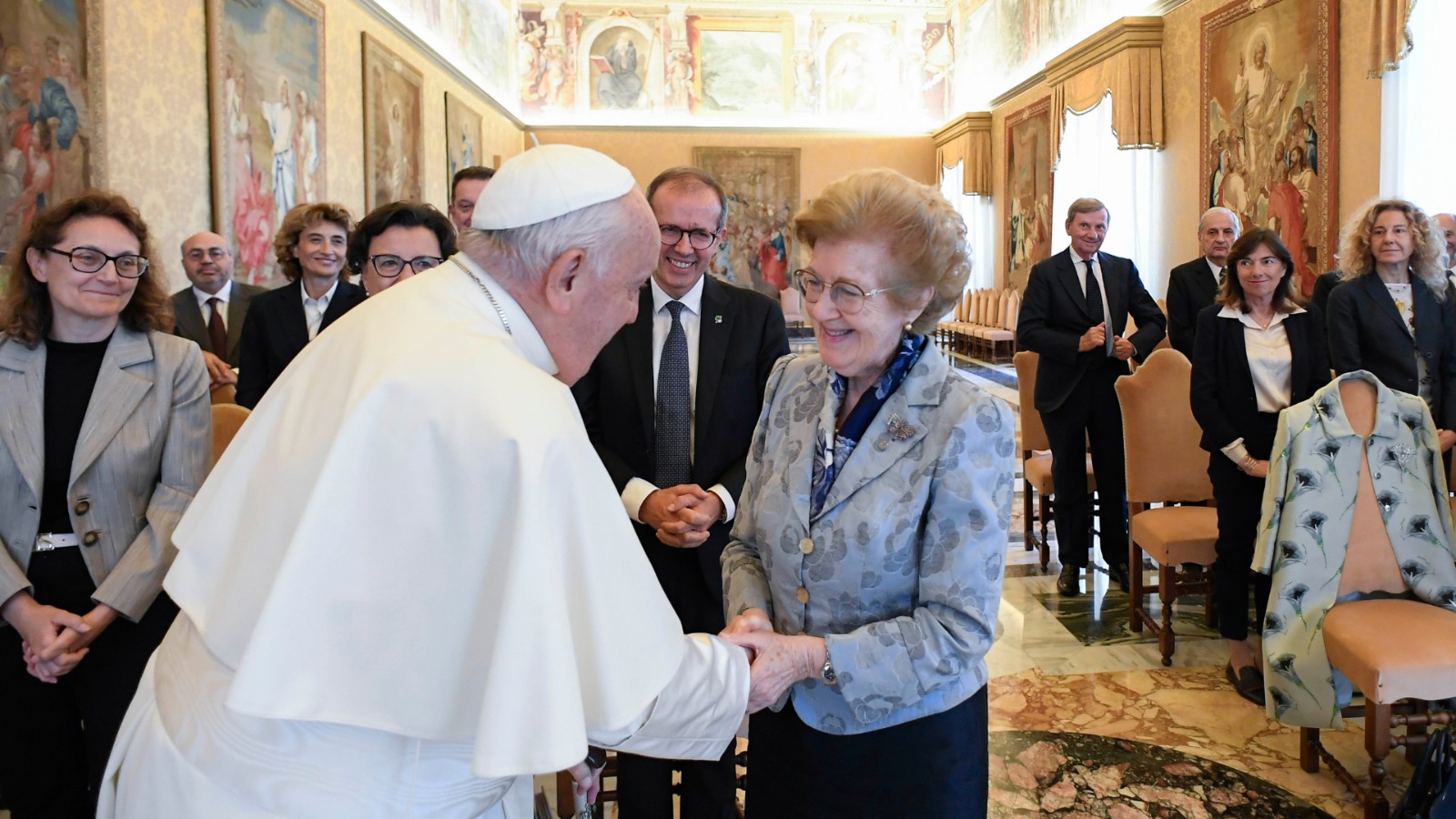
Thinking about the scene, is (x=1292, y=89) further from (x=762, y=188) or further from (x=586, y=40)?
(x=586, y=40)

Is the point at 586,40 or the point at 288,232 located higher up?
the point at 586,40

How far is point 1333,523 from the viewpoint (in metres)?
3.34

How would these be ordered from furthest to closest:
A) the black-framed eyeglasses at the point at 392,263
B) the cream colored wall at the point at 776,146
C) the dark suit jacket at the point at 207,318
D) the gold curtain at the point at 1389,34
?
the cream colored wall at the point at 776,146 → the gold curtain at the point at 1389,34 → the dark suit jacket at the point at 207,318 → the black-framed eyeglasses at the point at 392,263

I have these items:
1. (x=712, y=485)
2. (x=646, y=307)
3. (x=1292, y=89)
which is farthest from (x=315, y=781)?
(x=1292, y=89)

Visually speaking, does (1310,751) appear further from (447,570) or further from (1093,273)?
(447,570)

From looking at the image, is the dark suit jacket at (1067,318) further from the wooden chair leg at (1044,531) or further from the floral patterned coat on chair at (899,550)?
the floral patterned coat on chair at (899,550)

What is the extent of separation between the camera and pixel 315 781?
1.37 meters

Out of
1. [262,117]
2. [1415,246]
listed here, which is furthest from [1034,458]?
[262,117]

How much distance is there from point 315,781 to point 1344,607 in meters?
3.30

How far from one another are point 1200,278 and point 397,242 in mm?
4569

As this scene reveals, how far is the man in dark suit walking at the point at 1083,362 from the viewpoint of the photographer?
17.9 ft

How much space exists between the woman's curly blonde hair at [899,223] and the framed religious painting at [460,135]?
12.7 m

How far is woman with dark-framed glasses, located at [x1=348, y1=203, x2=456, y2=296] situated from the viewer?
3.35 meters

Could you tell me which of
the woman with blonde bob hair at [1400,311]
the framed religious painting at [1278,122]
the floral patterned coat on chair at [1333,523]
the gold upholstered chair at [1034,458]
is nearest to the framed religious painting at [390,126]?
the gold upholstered chair at [1034,458]
